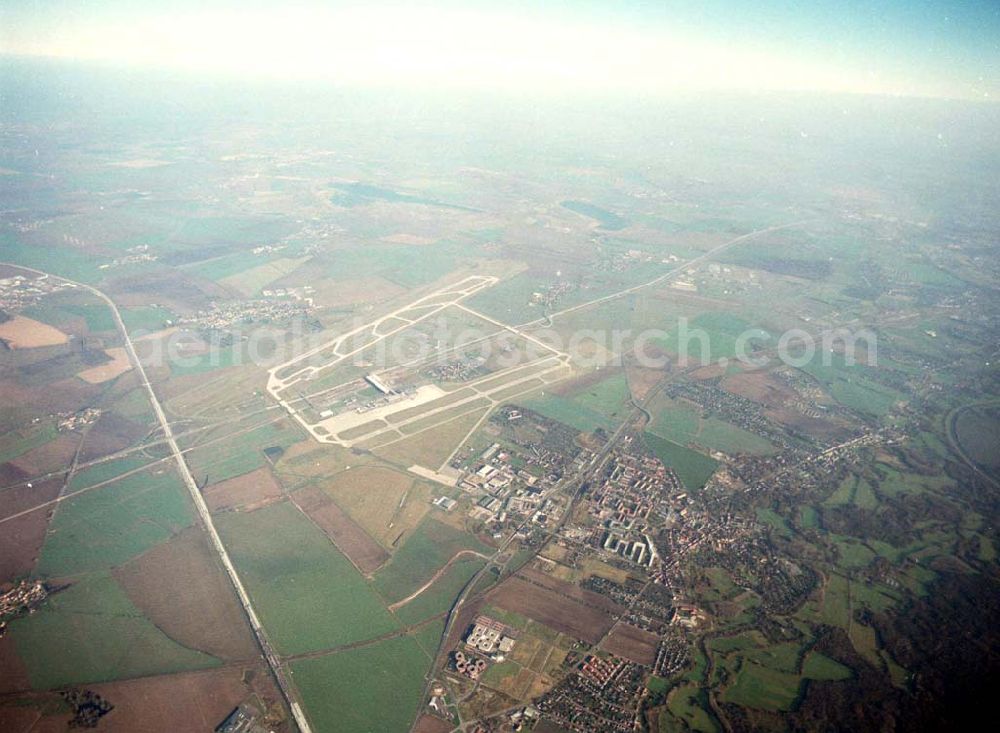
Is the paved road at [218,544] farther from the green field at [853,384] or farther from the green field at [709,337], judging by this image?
the green field at [853,384]

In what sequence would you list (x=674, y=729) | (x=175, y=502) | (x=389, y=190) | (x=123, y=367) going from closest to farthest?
(x=674, y=729) < (x=175, y=502) < (x=123, y=367) < (x=389, y=190)

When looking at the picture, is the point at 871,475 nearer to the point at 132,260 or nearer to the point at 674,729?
the point at 674,729

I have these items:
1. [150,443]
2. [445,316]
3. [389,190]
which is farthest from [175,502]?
[389,190]

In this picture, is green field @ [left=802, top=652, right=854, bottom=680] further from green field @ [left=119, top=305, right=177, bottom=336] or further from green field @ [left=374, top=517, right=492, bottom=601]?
green field @ [left=119, top=305, right=177, bottom=336]

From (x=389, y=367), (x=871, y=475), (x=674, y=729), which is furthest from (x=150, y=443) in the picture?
(x=871, y=475)

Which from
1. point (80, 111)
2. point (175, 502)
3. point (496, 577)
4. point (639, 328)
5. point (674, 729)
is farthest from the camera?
point (80, 111)

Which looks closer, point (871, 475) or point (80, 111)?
point (871, 475)
